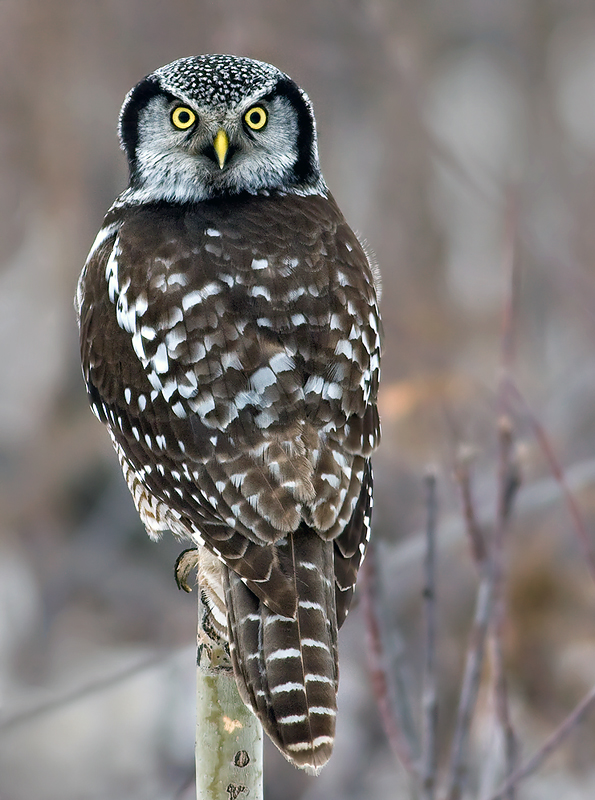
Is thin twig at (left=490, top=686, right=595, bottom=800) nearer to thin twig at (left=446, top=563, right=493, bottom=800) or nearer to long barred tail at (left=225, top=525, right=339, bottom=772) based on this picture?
thin twig at (left=446, top=563, right=493, bottom=800)

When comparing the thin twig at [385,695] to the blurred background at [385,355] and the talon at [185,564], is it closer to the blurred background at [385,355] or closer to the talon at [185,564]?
the talon at [185,564]

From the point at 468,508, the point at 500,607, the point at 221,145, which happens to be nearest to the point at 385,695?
the point at 500,607

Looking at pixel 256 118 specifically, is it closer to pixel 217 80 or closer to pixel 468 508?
pixel 217 80

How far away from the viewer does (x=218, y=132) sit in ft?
9.24

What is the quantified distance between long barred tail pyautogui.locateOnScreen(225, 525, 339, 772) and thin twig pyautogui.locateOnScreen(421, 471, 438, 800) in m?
0.22

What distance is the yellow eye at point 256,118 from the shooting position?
113 inches

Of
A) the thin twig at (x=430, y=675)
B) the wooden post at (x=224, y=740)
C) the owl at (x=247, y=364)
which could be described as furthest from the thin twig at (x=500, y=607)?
the wooden post at (x=224, y=740)

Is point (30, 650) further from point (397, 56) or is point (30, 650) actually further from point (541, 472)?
point (397, 56)

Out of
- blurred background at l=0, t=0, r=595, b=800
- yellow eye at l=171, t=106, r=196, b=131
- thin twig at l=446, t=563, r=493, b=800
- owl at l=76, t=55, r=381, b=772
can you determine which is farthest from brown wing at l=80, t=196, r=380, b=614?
blurred background at l=0, t=0, r=595, b=800

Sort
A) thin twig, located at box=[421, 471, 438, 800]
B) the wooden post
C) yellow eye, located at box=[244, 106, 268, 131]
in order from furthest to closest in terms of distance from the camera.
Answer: yellow eye, located at box=[244, 106, 268, 131] < thin twig, located at box=[421, 471, 438, 800] < the wooden post

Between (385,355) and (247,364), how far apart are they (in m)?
3.24

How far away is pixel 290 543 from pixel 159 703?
13.6 ft

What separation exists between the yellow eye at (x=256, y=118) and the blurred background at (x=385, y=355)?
0.69 m

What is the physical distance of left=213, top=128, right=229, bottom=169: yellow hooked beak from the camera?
277 centimetres
